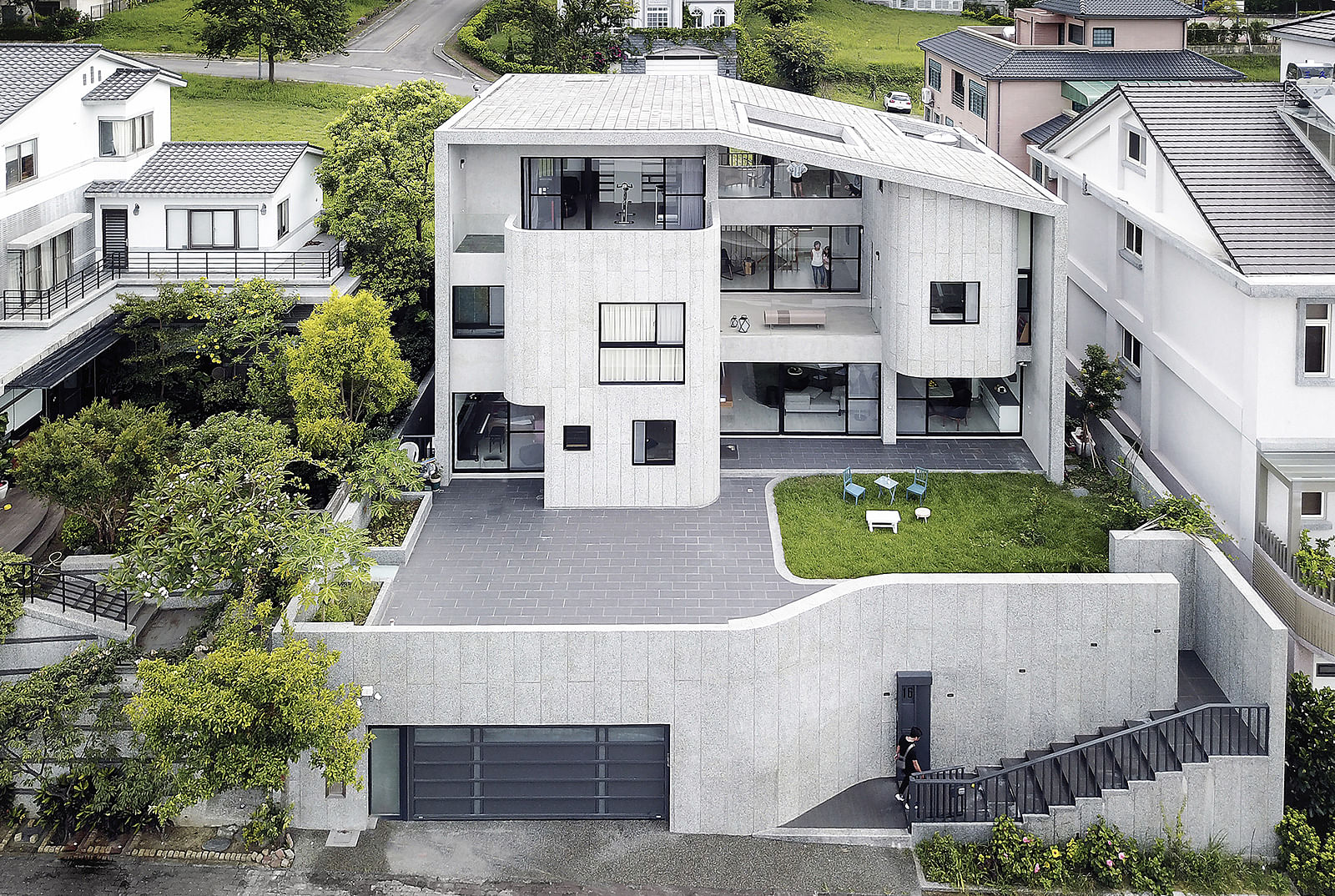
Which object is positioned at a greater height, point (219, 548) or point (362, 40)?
point (362, 40)

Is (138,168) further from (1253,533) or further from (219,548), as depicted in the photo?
(1253,533)

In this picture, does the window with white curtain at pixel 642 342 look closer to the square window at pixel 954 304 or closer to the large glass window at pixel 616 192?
the large glass window at pixel 616 192

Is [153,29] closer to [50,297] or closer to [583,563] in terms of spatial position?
[50,297]

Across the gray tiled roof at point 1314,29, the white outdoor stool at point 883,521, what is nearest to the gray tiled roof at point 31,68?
the white outdoor stool at point 883,521

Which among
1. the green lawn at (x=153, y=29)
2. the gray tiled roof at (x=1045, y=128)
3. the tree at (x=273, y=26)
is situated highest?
the green lawn at (x=153, y=29)

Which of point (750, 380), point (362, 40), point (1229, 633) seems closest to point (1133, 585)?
point (1229, 633)

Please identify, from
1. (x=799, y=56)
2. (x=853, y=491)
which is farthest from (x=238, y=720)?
(x=799, y=56)

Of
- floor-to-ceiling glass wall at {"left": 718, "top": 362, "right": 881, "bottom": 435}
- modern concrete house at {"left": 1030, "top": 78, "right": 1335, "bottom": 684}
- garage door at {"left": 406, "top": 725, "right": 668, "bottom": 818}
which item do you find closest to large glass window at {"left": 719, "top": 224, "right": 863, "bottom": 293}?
floor-to-ceiling glass wall at {"left": 718, "top": 362, "right": 881, "bottom": 435}
